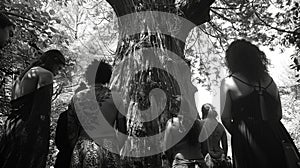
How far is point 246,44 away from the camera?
99.5 inches

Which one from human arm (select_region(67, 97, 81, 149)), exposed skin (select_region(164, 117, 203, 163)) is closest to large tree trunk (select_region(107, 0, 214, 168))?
exposed skin (select_region(164, 117, 203, 163))

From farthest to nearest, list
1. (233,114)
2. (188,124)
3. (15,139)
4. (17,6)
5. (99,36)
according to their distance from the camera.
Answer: (99,36) < (17,6) < (188,124) < (15,139) < (233,114)

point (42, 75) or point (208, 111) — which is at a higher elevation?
point (42, 75)

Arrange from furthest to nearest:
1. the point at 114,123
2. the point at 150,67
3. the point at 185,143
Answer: the point at 150,67 → the point at 185,143 → the point at 114,123

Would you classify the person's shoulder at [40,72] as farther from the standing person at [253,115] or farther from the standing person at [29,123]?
the standing person at [253,115]

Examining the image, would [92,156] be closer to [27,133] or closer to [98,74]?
[27,133]

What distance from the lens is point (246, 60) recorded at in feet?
8.08

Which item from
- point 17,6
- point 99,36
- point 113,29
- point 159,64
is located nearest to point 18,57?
point 17,6

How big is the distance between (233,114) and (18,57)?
4381mm

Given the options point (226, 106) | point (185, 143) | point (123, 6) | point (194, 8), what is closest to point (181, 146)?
point (185, 143)

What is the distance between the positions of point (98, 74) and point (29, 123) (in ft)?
2.66

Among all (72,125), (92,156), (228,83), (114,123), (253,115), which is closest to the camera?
(253,115)

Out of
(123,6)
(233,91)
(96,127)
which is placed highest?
(123,6)

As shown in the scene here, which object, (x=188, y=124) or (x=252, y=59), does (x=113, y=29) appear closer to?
(x=188, y=124)
